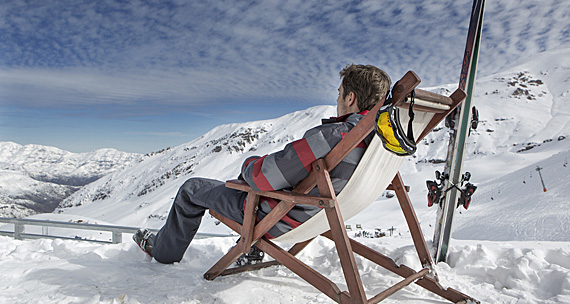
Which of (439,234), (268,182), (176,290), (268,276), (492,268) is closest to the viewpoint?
(268,182)

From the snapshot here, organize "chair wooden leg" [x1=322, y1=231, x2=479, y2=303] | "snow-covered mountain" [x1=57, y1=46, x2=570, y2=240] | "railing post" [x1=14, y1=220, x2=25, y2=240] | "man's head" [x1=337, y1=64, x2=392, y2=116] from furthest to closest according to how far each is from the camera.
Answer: "snow-covered mountain" [x1=57, y1=46, x2=570, y2=240] < "railing post" [x1=14, y1=220, x2=25, y2=240] < "chair wooden leg" [x1=322, y1=231, x2=479, y2=303] < "man's head" [x1=337, y1=64, x2=392, y2=116]

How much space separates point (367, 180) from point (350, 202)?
21cm

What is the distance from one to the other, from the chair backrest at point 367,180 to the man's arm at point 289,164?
0.24 metres

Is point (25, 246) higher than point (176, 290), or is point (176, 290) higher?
point (25, 246)

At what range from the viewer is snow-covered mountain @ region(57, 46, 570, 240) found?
17.9 m

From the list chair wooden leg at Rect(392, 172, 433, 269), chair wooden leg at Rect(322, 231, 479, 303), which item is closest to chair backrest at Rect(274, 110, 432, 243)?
chair wooden leg at Rect(392, 172, 433, 269)

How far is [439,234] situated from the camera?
3.11 metres

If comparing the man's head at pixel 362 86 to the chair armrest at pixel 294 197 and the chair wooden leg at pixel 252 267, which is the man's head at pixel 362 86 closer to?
the chair armrest at pixel 294 197

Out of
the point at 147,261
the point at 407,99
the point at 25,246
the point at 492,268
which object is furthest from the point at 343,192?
the point at 25,246

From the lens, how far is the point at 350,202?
2.12m

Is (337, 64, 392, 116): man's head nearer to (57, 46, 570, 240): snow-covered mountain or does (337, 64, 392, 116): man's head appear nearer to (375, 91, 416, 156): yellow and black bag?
(375, 91, 416, 156): yellow and black bag

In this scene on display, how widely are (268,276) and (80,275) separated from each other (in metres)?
1.48

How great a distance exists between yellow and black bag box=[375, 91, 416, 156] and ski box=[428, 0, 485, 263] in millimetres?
1794

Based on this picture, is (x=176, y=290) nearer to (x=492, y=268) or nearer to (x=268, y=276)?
(x=268, y=276)
